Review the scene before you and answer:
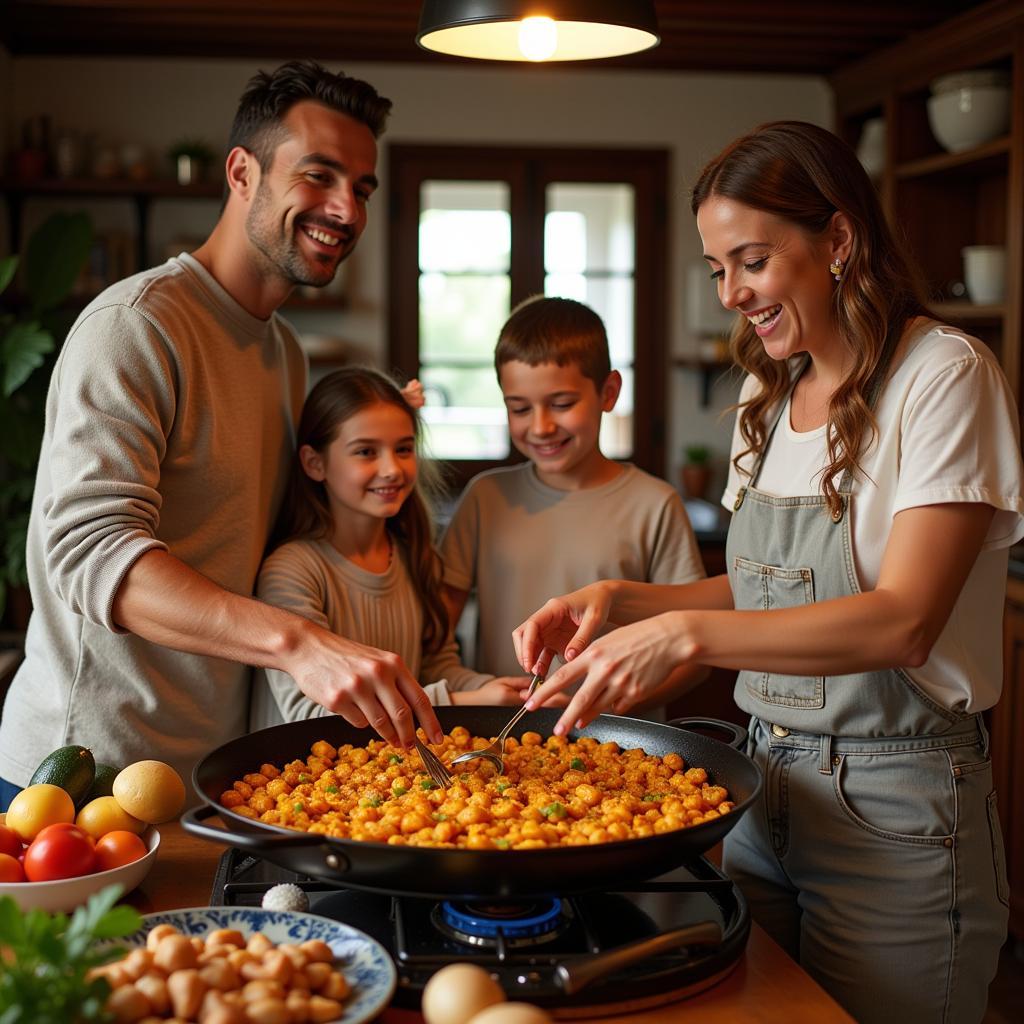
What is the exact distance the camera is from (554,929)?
1.28 m

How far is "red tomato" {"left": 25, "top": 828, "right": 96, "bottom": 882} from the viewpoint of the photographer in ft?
4.24

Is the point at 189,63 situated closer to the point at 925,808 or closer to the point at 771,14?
the point at 771,14

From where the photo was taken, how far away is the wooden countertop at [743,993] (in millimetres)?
1171

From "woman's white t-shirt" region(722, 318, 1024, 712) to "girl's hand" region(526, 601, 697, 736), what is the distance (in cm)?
32

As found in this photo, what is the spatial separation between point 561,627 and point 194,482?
0.59m

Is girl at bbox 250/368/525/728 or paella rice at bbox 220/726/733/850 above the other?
girl at bbox 250/368/525/728

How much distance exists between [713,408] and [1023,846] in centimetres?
268

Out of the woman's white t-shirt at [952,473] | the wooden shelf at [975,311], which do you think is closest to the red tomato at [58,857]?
the woman's white t-shirt at [952,473]

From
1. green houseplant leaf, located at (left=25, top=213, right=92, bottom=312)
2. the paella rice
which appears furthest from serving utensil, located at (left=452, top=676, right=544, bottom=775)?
green houseplant leaf, located at (left=25, top=213, right=92, bottom=312)

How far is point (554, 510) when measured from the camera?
2.25 meters

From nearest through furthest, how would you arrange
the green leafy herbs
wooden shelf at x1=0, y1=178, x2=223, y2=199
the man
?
the green leafy herbs → the man → wooden shelf at x1=0, y1=178, x2=223, y2=199

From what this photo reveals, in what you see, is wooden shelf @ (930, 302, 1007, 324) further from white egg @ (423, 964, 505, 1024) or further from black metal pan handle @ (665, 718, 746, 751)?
white egg @ (423, 964, 505, 1024)

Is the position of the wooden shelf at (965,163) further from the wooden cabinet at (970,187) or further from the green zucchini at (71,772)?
the green zucchini at (71,772)

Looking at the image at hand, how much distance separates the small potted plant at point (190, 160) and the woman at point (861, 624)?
12.7 feet
